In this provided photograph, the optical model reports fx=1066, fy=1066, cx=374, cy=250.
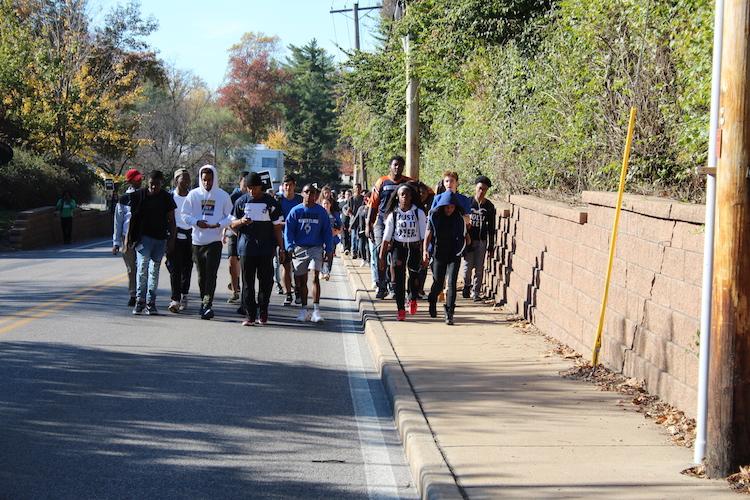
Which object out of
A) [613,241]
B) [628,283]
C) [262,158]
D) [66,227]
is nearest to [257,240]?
[628,283]

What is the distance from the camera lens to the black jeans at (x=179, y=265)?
605 inches

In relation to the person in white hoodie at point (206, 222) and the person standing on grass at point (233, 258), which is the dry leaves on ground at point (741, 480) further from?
the person standing on grass at point (233, 258)

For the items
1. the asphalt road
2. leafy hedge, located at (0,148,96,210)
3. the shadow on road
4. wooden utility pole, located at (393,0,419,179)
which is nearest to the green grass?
leafy hedge, located at (0,148,96,210)

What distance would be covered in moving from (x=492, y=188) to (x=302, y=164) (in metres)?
91.3

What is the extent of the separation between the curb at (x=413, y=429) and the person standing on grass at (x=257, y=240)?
1826mm

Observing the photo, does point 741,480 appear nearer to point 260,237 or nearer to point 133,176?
point 260,237

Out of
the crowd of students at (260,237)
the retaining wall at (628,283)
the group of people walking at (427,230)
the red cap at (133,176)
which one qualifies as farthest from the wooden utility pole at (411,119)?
the retaining wall at (628,283)

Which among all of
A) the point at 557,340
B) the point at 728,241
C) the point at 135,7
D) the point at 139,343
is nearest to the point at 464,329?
the point at 557,340

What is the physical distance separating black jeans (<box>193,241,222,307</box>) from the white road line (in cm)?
304

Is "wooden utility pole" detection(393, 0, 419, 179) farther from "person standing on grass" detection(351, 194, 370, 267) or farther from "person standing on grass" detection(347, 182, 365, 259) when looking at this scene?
"person standing on grass" detection(347, 182, 365, 259)

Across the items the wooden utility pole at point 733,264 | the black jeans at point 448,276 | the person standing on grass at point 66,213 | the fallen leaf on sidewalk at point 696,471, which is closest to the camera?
the wooden utility pole at point 733,264

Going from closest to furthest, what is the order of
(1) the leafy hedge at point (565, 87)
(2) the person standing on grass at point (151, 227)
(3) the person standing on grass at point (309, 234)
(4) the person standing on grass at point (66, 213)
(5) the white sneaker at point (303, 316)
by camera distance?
(1) the leafy hedge at point (565, 87)
(3) the person standing on grass at point (309, 234)
(2) the person standing on grass at point (151, 227)
(5) the white sneaker at point (303, 316)
(4) the person standing on grass at point (66, 213)

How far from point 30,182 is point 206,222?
93.9 ft

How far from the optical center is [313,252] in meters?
14.7
